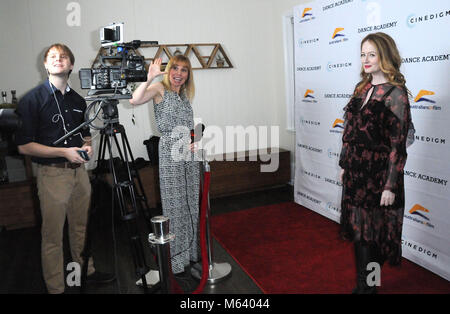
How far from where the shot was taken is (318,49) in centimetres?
339

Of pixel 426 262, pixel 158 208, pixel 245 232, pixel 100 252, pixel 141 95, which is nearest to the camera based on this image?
pixel 141 95

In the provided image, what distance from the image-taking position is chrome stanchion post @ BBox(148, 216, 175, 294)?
1.55 metres

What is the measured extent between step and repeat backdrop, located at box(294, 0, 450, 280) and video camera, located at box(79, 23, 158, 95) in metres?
1.76

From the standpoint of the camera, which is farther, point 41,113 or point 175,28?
point 175,28

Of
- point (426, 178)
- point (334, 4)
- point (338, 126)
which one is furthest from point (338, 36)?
point (426, 178)

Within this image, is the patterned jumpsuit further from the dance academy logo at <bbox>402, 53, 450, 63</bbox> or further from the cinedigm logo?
the cinedigm logo

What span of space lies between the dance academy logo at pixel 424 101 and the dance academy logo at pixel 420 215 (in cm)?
67

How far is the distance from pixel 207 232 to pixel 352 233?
3.21ft

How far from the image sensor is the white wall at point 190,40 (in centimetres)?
382

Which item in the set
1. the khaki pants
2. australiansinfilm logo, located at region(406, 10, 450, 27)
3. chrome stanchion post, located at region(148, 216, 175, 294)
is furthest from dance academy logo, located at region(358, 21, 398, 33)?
the khaki pants

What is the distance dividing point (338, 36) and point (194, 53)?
71.3 inches
